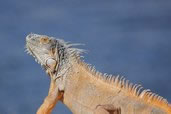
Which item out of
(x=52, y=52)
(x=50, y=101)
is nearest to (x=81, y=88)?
(x=50, y=101)

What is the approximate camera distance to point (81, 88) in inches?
284

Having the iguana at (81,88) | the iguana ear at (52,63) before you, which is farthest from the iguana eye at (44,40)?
the iguana ear at (52,63)

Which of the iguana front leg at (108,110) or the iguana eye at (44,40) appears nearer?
the iguana front leg at (108,110)

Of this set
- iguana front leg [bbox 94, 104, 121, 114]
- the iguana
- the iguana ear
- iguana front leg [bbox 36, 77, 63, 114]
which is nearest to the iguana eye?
the iguana

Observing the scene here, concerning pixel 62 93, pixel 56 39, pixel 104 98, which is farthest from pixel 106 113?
pixel 56 39

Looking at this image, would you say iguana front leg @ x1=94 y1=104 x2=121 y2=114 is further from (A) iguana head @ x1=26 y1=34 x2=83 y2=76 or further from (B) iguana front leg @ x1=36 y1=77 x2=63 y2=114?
(A) iguana head @ x1=26 y1=34 x2=83 y2=76

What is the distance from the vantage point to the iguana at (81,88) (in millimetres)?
6770

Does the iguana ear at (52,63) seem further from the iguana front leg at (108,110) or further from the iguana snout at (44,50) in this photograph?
the iguana front leg at (108,110)

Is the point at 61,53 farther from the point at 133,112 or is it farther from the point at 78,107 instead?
the point at 133,112

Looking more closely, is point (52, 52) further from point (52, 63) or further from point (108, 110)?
point (108, 110)

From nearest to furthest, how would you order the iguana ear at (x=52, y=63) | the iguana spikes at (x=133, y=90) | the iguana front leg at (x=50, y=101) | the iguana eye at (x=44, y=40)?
1. the iguana spikes at (x=133, y=90)
2. the iguana front leg at (x=50, y=101)
3. the iguana ear at (x=52, y=63)
4. the iguana eye at (x=44, y=40)

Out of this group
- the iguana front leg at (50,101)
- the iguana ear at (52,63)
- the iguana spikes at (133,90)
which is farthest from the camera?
the iguana ear at (52,63)

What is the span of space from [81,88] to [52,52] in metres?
0.75

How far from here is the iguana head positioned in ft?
24.6
